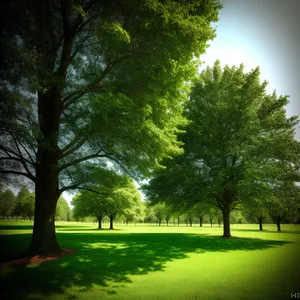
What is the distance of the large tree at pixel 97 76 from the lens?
6.73 metres

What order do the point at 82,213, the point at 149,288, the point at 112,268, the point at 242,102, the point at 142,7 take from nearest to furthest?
the point at 149,288, the point at 142,7, the point at 112,268, the point at 242,102, the point at 82,213

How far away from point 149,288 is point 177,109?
7944 mm

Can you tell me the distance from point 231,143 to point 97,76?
45.0 feet

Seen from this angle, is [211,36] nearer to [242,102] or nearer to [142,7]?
[142,7]

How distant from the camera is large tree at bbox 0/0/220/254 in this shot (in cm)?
673

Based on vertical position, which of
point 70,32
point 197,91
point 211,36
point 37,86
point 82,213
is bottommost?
point 82,213

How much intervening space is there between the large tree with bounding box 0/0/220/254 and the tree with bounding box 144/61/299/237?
8.96 meters

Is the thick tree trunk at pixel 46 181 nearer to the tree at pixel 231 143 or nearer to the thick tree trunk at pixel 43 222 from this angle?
the thick tree trunk at pixel 43 222

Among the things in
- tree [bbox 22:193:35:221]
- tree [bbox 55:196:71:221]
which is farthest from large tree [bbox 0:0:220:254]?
tree [bbox 55:196:71:221]

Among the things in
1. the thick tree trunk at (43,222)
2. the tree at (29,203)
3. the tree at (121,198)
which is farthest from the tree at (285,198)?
the tree at (29,203)

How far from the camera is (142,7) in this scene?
733 centimetres

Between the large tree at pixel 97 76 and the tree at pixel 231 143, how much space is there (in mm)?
8962

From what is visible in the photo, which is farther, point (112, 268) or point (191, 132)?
point (191, 132)

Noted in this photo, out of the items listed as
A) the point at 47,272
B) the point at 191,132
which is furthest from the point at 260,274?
the point at 191,132
